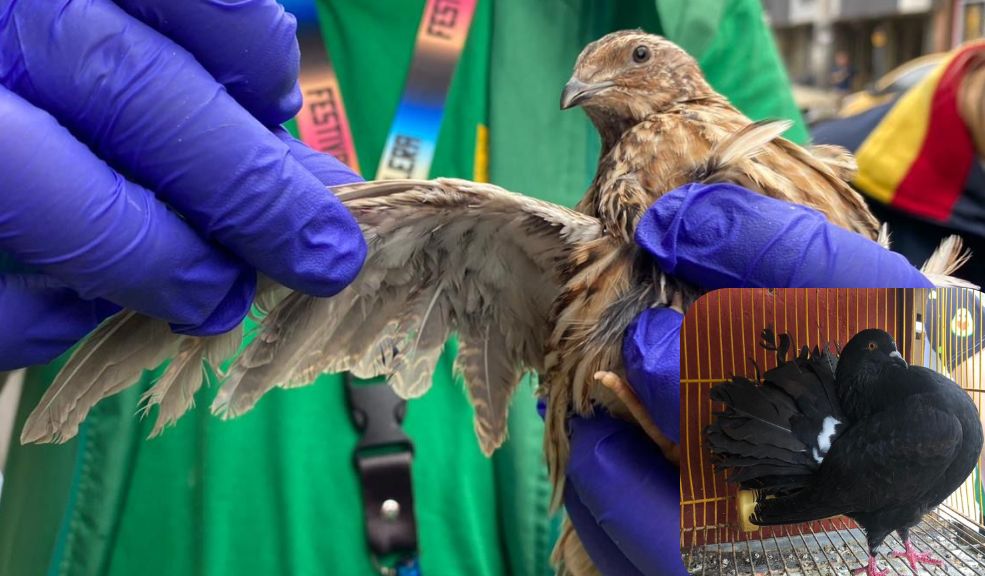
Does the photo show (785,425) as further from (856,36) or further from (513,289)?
(856,36)

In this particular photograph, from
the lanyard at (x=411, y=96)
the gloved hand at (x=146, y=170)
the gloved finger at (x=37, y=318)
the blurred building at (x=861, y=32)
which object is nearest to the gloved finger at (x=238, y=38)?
the gloved hand at (x=146, y=170)

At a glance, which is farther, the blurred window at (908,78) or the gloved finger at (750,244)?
the blurred window at (908,78)

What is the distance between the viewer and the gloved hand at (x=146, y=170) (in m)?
1.12

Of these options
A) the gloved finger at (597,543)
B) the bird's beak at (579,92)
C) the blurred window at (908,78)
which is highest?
the bird's beak at (579,92)

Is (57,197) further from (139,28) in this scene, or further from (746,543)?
(746,543)

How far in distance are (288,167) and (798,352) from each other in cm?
77

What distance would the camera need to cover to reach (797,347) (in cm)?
97

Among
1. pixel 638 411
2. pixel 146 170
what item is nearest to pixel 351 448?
pixel 638 411

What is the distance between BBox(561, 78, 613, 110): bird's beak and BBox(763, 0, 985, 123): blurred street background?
1638 centimetres

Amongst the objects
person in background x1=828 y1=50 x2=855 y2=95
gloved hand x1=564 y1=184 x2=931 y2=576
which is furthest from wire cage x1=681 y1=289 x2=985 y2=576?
person in background x1=828 y1=50 x2=855 y2=95

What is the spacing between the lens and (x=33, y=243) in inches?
44.6

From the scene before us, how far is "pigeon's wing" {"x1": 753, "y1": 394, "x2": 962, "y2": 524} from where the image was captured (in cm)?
92

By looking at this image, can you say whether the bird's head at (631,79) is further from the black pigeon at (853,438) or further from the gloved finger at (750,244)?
the black pigeon at (853,438)

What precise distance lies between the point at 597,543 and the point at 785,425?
0.68 metres
